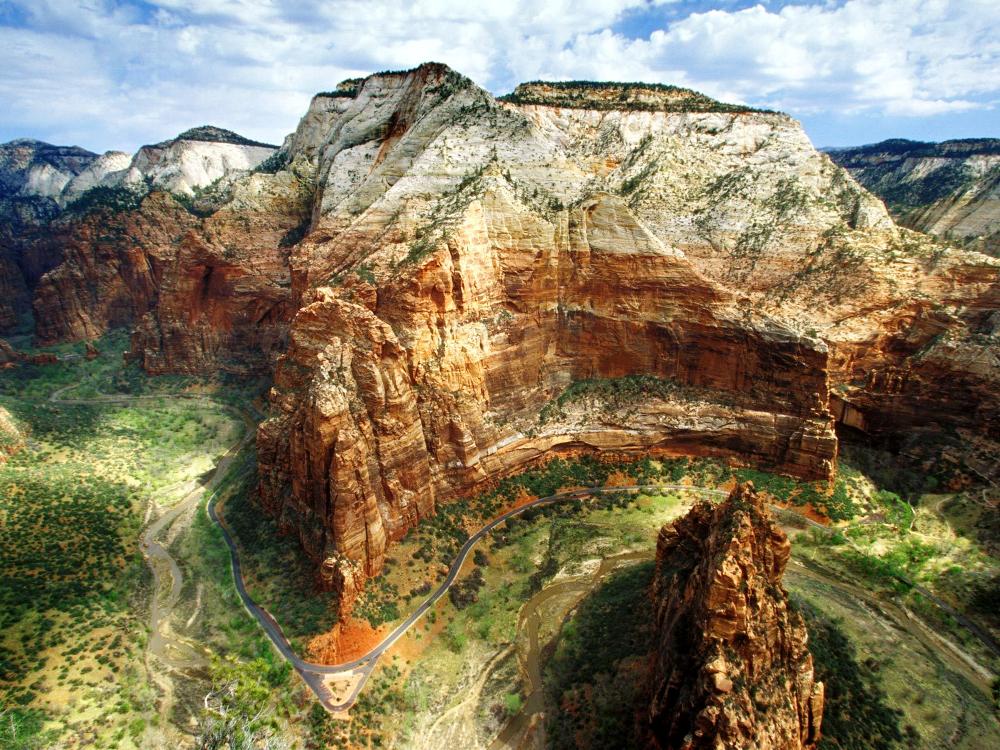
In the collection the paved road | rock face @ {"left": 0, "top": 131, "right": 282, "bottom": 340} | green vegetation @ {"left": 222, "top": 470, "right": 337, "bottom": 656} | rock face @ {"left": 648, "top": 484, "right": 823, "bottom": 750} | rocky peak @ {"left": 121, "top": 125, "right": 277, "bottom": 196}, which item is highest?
rocky peak @ {"left": 121, "top": 125, "right": 277, "bottom": 196}

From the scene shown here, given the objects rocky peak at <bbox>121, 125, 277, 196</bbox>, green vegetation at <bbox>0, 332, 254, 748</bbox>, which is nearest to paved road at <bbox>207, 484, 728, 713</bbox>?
green vegetation at <bbox>0, 332, 254, 748</bbox>

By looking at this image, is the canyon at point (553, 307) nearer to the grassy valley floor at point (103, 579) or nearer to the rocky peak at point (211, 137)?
the grassy valley floor at point (103, 579)

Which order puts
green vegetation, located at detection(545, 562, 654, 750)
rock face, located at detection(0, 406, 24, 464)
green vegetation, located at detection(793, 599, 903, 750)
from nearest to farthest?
green vegetation, located at detection(793, 599, 903, 750)
green vegetation, located at detection(545, 562, 654, 750)
rock face, located at detection(0, 406, 24, 464)

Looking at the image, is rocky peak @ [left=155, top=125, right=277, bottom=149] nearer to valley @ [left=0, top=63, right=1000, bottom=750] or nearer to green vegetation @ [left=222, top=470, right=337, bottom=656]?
valley @ [left=0, top=63, right=1000, bottom=750]

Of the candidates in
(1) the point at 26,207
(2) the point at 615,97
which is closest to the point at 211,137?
(1) the point at 26,207

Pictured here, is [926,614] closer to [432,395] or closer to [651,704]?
[651,704]

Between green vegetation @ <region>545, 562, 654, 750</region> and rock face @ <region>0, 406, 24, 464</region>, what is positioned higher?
rock face @ <region>0, 406, 24, 464</region>

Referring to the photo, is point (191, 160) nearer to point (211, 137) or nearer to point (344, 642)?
point (211, 137)

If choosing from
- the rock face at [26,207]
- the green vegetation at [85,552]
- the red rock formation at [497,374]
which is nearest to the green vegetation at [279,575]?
the red rock formation at [497,374]
